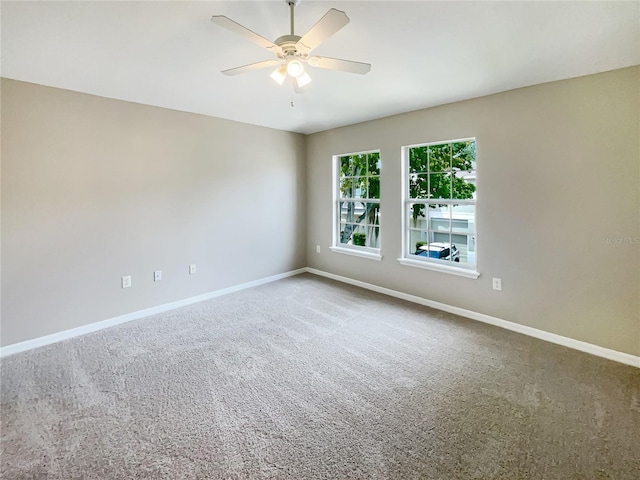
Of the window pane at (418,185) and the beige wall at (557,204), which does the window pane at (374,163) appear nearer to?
the window pane at (418,185)

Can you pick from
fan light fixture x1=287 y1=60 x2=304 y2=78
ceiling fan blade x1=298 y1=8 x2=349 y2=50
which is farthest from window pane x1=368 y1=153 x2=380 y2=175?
ceiling fan blade x1=298 y1=8 x2=349 y2=50

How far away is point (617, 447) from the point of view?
5.45ft

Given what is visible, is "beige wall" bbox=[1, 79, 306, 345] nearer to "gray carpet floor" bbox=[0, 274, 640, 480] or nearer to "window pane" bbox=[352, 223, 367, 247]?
"gray carpet floor" bbox=[0, 274, 640, 480]

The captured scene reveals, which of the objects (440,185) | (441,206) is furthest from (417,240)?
(440,185)

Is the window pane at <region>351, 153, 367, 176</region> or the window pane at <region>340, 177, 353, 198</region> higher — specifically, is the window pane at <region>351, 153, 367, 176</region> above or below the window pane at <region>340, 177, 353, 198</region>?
above

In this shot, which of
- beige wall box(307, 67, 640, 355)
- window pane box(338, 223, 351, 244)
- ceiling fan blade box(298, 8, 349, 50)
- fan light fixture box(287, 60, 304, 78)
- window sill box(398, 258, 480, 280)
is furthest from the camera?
window pane box(338, 223, 351, 244)

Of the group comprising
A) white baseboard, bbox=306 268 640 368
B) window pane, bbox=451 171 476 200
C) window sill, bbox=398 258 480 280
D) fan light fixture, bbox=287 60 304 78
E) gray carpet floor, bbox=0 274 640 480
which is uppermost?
fan light fixture, bbox=287 60 304 78

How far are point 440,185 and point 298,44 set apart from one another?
8.39 feet

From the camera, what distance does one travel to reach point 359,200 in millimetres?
4691

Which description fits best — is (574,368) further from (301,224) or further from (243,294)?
(301,224)

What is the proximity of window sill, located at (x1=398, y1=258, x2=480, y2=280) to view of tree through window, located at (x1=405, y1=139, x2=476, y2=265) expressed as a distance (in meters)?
0.12

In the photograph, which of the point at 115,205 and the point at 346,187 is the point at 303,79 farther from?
the point at 346,187

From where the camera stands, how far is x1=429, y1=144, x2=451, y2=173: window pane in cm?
364

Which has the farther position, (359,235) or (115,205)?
(359,235)
